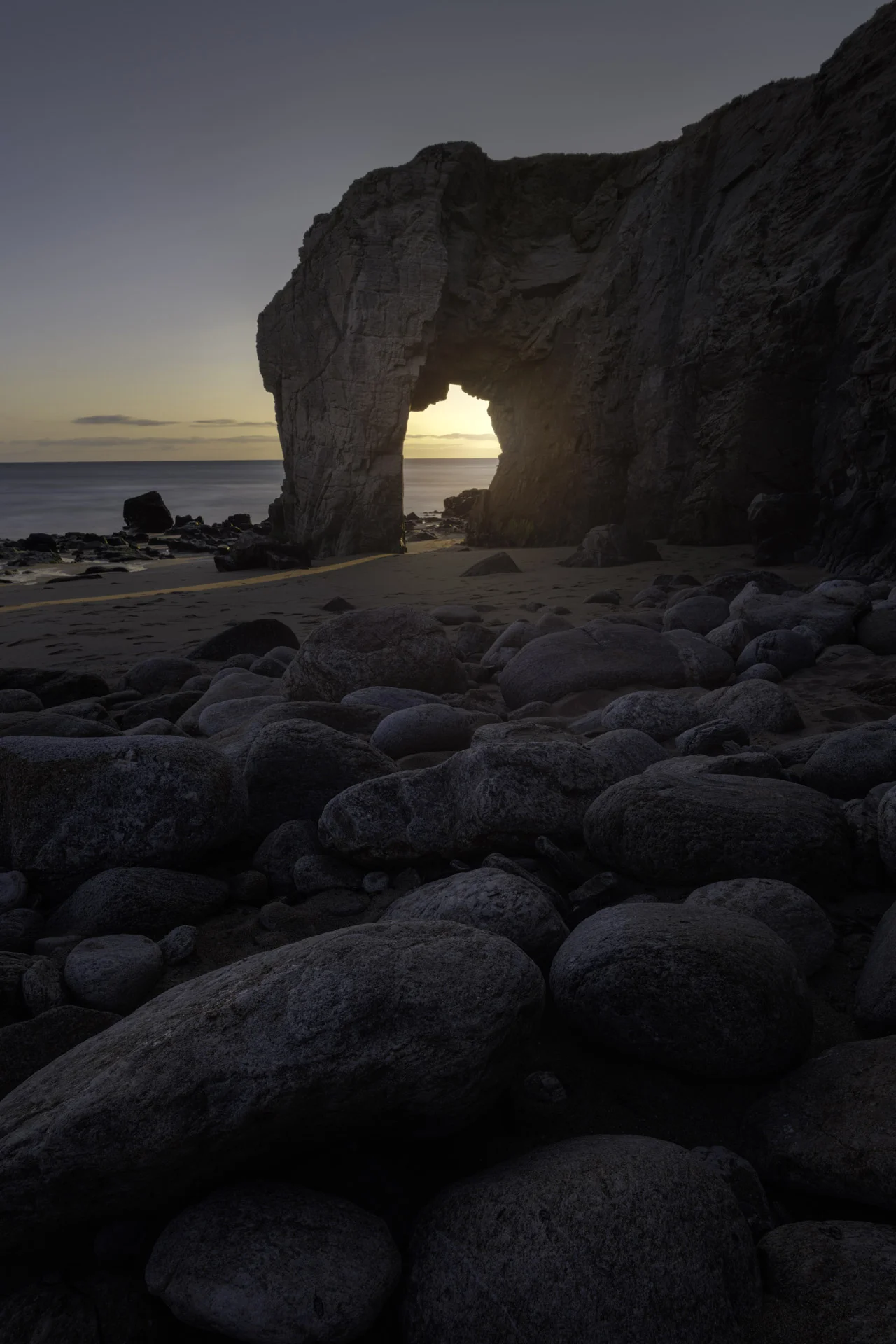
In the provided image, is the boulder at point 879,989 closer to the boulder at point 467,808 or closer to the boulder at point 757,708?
the boulder at point 467,808

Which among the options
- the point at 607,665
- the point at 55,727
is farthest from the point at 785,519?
the point at 55,727

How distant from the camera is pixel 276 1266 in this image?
47.9 inches

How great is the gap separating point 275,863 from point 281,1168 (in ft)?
4.52

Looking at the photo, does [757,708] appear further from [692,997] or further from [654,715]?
[692,997]

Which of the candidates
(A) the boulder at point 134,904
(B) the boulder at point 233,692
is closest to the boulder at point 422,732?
(B) the boulder at point 233,692

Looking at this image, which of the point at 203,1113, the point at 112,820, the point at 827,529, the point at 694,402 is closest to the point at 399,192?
the point at 694,402

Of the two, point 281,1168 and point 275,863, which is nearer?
point 281,1168

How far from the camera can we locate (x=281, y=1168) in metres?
1.42

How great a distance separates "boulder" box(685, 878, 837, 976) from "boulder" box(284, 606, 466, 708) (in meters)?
3.06

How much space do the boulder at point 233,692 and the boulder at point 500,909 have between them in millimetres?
2499

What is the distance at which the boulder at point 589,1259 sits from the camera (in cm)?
119

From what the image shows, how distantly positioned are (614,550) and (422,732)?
8.59m

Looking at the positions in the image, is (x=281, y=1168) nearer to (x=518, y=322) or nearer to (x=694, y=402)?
(x=694, y=402)

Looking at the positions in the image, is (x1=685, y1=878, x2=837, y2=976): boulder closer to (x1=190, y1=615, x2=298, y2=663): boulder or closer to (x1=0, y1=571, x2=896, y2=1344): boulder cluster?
(x1=0, y1=571, x2=896, y2=1344): boulder cluster
